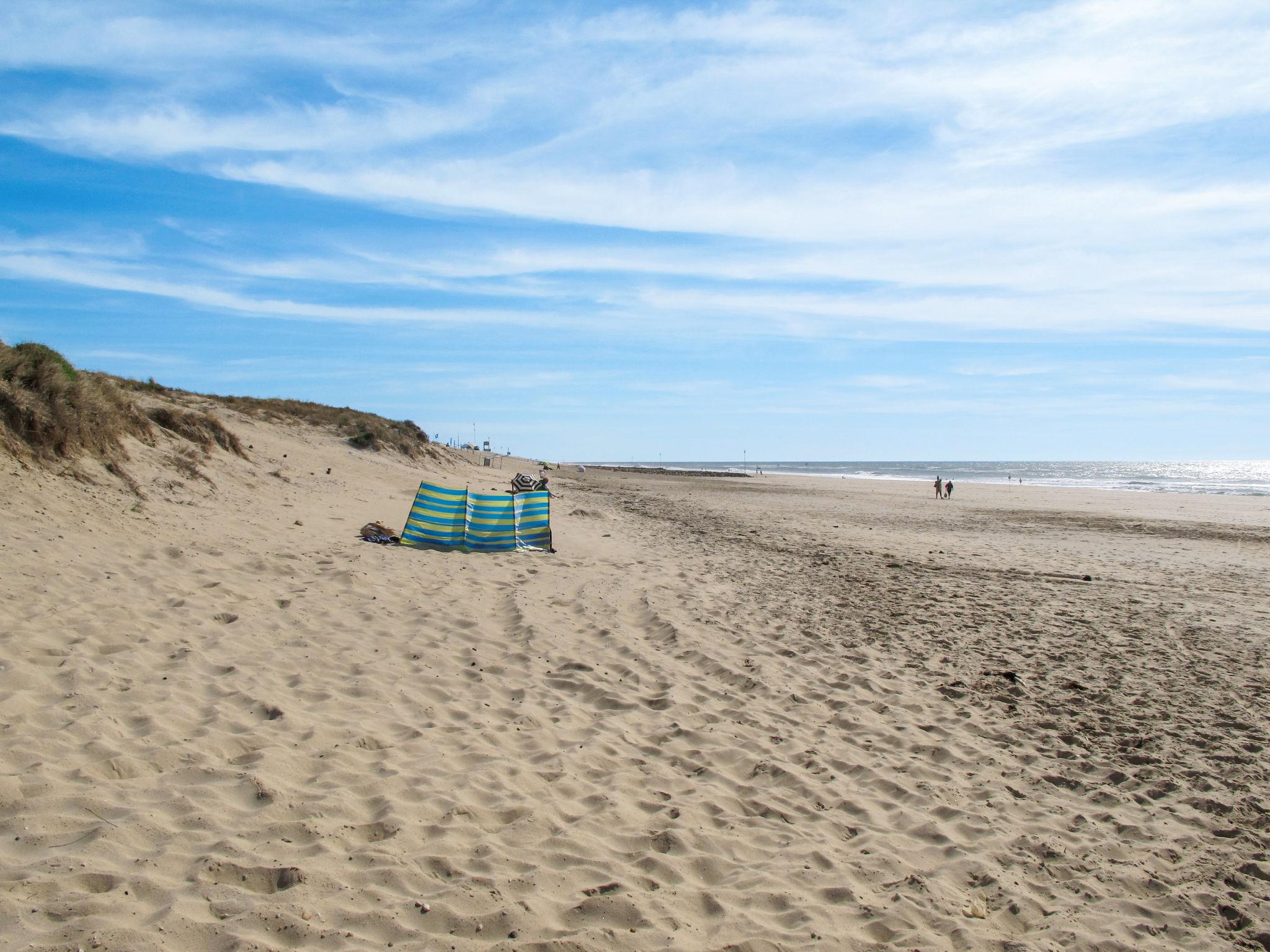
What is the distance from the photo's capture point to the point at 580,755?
5.16 meters

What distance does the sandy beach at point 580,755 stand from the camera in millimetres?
3475

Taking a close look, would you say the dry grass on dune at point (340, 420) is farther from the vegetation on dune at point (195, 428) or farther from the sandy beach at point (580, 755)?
the sandy beach at point (580, 755)

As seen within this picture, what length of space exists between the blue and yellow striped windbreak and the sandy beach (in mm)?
886

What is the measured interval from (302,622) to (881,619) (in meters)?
6.88

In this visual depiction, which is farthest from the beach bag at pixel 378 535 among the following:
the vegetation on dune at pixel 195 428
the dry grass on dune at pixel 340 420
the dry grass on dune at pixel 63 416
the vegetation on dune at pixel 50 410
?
the dry grass on dune at pixel 340 420

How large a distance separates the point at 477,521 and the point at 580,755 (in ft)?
25.2

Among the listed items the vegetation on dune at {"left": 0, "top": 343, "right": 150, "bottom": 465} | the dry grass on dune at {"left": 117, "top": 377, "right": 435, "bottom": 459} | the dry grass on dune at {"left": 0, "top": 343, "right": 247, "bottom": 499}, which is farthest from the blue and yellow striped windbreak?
the dry grass on dune at {"left": 117, "top": 377, "right": 435, "bottom": 459}

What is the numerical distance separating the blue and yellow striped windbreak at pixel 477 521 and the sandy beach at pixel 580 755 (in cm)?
89

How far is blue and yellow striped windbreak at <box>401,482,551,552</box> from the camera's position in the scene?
12.1 meters

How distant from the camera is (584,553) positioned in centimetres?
1310

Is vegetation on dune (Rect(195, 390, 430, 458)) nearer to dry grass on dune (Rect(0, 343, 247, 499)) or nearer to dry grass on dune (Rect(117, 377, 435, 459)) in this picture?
dry grass on dune (Rect(117, 377, 435, 459))

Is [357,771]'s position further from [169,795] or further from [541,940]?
[541,940]

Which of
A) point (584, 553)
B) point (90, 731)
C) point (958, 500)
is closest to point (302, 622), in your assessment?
point (90, 731)

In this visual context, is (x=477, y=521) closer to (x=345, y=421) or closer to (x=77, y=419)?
(x=77, y=419)
